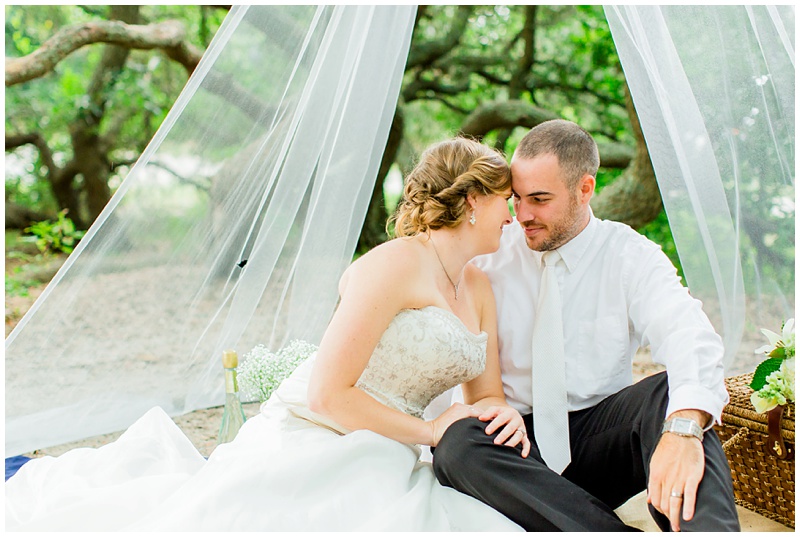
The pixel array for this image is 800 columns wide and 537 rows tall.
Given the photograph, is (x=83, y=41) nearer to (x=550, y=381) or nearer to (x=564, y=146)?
(x=564, y=146)

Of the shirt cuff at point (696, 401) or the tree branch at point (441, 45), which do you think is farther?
the tree branch at point (441, 45)

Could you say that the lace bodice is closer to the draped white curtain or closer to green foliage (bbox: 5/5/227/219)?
the draped white curtain

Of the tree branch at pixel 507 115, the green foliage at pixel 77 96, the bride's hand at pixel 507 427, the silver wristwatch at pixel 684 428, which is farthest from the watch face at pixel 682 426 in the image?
the green foliage at pixel 77 96

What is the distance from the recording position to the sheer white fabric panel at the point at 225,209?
2240 mm

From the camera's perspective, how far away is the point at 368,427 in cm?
179

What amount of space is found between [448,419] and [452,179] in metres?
0.61

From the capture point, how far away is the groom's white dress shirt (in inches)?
79.2

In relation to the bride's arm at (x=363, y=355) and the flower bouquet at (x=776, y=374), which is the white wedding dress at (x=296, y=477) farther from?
the flower bouquet at (x=776, y=374)

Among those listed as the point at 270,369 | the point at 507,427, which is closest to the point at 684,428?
the point at 507,427

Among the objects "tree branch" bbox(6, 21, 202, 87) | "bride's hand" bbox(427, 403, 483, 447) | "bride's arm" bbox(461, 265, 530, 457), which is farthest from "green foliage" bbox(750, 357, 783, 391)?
"tree branch" bbox(6, 21, 202, 87)

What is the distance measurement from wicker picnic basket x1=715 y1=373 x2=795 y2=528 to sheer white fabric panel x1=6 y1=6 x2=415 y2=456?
4.27ft

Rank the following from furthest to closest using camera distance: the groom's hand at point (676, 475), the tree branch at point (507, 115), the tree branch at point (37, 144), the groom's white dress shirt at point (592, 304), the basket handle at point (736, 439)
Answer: the tree branch at point (37, 144), the tree branch at point (507, 115), the basket handle at point (736, 439), the groom's white dress shirt at point (592, 304), the groom's hand at point (676, 475)

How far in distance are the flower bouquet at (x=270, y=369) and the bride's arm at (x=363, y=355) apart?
0.77 m

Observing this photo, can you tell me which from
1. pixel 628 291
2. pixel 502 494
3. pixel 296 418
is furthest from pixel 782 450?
pixel 296 418
